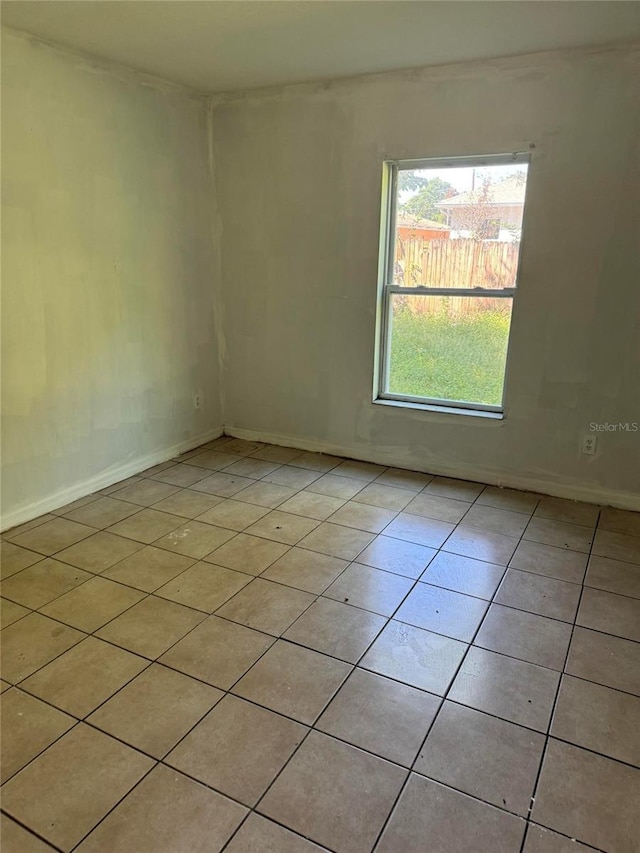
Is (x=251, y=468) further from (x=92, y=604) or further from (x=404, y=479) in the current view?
(x=92, y=604)

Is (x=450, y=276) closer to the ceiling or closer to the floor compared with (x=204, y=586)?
closer to the ceiling

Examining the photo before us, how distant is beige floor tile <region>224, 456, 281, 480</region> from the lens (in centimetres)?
362

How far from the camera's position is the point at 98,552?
2.65m

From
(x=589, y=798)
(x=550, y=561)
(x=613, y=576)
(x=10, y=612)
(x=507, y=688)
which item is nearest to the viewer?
(x=589, y=798)

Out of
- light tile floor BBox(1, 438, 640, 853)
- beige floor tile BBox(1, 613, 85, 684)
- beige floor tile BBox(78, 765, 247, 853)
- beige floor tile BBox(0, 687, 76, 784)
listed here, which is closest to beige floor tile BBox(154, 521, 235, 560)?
light tile floor BBox(1, 438, 640, 853)

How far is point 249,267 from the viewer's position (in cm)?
391

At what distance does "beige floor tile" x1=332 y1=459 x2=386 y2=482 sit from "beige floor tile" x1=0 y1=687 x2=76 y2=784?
2184mm

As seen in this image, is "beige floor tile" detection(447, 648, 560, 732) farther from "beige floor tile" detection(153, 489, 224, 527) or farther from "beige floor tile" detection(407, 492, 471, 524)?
"beige floor tile" detection(153, 489, 224, 527)

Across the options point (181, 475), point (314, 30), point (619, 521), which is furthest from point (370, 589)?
point (314, 30)

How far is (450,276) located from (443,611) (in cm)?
200

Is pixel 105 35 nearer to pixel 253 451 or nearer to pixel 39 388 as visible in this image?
pixel 39 388

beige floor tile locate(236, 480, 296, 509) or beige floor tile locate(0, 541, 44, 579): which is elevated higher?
beige floor tile locate(236, 480, 296, 509)

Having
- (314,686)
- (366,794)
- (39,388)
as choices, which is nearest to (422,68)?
(39,388)

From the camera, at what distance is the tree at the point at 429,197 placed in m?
3.30
